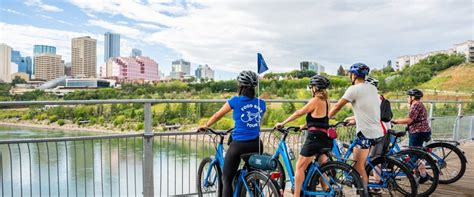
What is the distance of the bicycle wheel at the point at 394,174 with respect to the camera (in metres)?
3.99

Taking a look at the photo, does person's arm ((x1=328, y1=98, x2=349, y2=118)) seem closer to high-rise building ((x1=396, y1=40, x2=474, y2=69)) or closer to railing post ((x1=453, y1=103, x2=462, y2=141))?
railing post ((x1=453, y1=103, x2=462, y2=141))

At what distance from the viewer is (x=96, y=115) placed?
15.1 feet

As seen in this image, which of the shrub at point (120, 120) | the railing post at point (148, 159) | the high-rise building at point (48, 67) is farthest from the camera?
the high-rise building at point (48, 67)

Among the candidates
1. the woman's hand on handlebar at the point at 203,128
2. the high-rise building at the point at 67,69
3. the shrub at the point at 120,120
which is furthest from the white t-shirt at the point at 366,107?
the high-rise building at the point at 67,69

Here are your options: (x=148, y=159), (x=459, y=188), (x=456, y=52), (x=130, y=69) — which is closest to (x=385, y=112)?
(x=459, y=188)

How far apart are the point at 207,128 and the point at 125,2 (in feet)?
566

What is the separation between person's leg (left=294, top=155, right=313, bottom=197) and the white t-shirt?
2.20 ft

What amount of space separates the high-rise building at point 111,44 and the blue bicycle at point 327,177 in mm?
134518

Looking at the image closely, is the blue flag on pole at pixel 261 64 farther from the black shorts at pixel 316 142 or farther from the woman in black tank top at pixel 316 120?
the black shorts at pixel 316 142

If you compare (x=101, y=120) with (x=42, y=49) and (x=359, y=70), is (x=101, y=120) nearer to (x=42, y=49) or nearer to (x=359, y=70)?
(x=359, y=70)

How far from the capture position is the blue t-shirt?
3.28 meters

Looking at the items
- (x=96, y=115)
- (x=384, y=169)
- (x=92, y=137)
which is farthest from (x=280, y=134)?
(x=96, y=115)

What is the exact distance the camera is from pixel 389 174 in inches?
161

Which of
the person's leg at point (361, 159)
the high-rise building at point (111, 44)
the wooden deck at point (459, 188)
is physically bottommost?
the wooden deck at point (459, 188)
